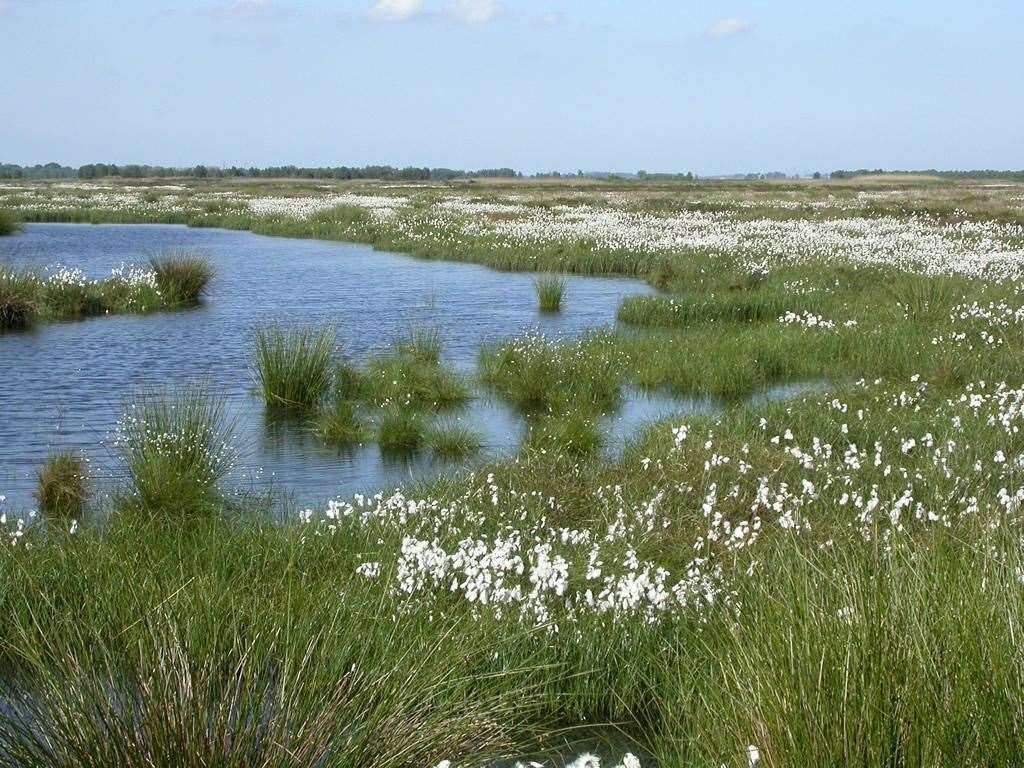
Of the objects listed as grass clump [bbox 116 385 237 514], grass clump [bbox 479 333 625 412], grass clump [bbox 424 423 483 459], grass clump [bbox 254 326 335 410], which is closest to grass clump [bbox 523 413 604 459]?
grass clump [bbox 424 423 483 459]

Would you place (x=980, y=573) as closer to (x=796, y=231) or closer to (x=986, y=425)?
(x=986, y=425)

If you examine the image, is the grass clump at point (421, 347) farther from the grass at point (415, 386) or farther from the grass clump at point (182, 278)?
the grass clump at point (182, 278)

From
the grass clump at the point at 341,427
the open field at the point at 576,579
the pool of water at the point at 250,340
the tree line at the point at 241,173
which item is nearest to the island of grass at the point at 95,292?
the pool of water at the point at 250,340

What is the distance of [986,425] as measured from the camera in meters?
9.99

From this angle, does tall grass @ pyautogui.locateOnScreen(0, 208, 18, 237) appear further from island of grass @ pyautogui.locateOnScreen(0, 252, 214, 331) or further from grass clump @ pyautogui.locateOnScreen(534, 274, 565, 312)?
grass clump @ pyautogui.locateOnScreen(534, 274, 565, 312)

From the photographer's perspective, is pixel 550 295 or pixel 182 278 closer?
pixel 550 295

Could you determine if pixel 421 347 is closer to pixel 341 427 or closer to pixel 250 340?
pixel 250 340

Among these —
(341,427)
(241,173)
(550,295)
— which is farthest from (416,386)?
(241,173)

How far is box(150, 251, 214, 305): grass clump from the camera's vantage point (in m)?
23.1

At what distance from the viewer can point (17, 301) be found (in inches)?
770

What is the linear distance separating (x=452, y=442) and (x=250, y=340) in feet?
25.6

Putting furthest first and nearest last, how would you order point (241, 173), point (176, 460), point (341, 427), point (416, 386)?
point (241, 173) < point (416, 386) < point (341, 427) < point (176, 460)

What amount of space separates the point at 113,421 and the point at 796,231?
80.7ft

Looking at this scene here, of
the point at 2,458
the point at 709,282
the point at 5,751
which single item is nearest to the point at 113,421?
the point at 2,458
